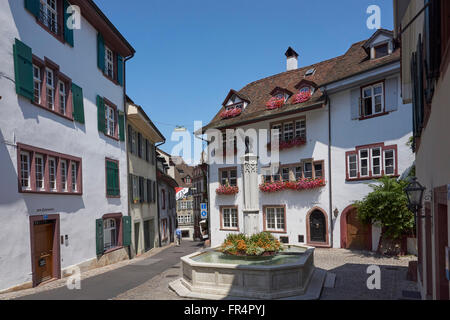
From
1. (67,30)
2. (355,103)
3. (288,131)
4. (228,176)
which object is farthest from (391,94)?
(67,30)

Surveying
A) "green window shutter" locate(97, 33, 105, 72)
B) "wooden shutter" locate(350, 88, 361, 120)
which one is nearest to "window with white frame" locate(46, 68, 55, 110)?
"green window shutter" locate(97, 33, 105, 72)

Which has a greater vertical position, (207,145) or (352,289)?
(207,145)

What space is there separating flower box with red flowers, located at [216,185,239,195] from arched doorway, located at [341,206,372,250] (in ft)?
24.3

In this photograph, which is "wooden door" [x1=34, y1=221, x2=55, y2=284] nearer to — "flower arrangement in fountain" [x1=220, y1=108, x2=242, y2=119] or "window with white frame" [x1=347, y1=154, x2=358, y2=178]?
"window with white frame" [x1=347, y1=154, x2=358, y2=178]

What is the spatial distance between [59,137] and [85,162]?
7.31 feet

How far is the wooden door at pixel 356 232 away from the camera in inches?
712

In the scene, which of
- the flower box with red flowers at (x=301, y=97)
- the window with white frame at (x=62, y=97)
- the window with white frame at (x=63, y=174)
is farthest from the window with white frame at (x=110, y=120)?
the flower box with red flowers at (x=301, y=97)

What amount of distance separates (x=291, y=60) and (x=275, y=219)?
40.3 feet

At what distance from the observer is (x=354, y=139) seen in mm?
18562

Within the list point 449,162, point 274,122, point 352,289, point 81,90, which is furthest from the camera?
point 274,122

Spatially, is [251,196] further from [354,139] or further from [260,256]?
[354,139]

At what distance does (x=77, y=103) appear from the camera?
1467 cm

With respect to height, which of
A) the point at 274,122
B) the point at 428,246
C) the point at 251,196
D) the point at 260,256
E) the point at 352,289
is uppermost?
the point at 274,122
